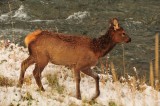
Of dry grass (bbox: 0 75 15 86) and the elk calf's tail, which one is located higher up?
the elk calf's tail

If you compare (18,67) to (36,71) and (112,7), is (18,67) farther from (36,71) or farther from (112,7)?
(112,7)

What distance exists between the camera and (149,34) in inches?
603

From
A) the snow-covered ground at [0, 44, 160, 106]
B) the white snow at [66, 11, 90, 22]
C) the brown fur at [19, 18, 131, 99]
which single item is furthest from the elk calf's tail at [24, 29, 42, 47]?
the white snow at [66, 11, 90, 22]

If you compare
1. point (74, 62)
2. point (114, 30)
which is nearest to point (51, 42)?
point (74, 62)

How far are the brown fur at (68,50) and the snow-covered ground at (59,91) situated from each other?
230 millimetres

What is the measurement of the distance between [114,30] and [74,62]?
35.8 inches

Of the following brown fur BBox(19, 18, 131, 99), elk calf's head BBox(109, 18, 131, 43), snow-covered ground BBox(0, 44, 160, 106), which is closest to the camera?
snow-covered ground BBox(0, 44, 160, 106)

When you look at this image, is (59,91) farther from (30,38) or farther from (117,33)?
(117,33)

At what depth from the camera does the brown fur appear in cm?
780

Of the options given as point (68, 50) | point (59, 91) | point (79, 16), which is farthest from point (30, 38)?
point (79, 16)

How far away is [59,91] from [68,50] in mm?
729

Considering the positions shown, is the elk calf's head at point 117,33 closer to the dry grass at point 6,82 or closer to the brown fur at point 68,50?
the brown fur at point 68,50

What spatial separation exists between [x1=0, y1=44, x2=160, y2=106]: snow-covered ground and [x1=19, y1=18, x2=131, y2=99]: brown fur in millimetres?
230

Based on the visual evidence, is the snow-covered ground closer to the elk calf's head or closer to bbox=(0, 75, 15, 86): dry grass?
bbox=(0, 75, 15, 86): dry grass
